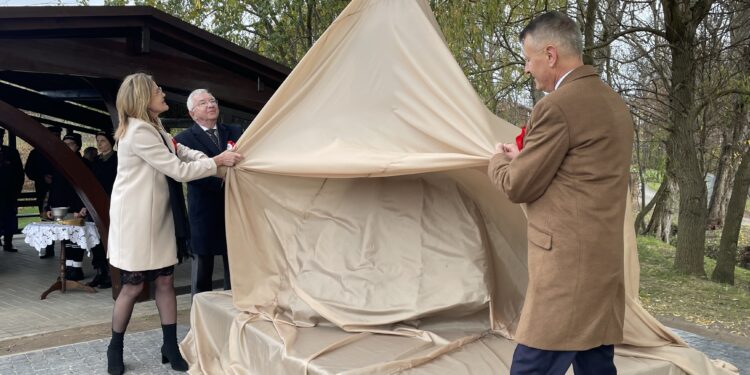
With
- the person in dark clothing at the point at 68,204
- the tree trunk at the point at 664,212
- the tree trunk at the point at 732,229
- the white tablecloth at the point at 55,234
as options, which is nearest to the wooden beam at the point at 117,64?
the person in dark clothing at the point at 68,204

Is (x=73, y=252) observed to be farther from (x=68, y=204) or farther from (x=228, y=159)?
(x=228, y=159)

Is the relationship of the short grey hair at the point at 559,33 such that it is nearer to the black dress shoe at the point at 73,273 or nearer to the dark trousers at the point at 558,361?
the dark trousers at the point at 558,361

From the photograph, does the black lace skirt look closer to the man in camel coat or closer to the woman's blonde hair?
the woman's blonde hair

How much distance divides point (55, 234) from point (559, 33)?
246 inches

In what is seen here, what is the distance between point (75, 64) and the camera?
6129mm

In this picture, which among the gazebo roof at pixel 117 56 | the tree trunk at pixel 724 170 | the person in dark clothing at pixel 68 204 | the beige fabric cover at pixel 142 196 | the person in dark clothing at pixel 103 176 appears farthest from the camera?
the tree trunk at pixel 724 170

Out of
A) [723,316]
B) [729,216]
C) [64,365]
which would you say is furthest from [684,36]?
[64,365]

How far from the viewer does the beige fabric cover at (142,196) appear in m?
3.87

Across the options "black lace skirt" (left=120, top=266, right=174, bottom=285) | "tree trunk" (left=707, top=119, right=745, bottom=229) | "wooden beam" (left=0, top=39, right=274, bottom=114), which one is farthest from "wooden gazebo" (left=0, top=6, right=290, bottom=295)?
"tree trunk" (left=707, top=119, right=745, bottom=229)

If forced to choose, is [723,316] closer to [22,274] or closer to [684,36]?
[684,36]

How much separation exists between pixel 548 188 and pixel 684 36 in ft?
24.7

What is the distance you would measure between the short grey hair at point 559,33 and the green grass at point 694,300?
439 centimetres

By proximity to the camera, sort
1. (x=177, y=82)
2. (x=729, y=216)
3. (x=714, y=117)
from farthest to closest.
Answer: (x=714, y=117), (x=729, y=216), (x=177, y=82)

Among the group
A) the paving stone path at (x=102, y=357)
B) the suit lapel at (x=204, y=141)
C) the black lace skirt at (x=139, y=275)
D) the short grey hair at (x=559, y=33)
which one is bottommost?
the paving stone path at (x=102, y=357)
